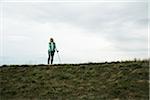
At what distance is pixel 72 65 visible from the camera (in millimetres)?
26016

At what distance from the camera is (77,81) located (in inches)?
905

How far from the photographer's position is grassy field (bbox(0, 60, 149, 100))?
21.0m

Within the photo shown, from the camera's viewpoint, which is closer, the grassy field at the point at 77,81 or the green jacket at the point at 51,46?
A: the grassy field at the point at 77,81

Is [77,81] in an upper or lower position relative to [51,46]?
lower

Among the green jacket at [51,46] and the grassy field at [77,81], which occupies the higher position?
the green jacket at [51,46]

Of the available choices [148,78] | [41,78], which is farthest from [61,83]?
[148,78]

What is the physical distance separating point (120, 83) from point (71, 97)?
10.1 feet

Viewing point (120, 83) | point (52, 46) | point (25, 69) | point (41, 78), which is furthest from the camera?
point (52, 46)

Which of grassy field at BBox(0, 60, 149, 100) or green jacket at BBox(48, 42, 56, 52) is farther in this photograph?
green jacket at BBox(48, 42, 56, 52)

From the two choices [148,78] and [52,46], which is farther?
[52,46]

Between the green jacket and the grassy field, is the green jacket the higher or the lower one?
the higher one

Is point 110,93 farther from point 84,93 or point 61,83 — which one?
point 61,83

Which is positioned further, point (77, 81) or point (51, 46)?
point (51, 46)

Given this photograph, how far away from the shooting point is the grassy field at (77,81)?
826 inches
